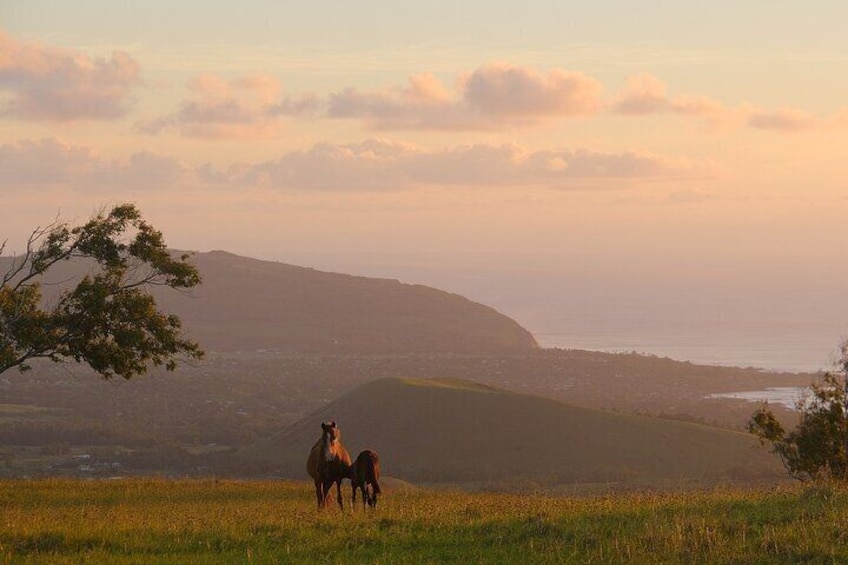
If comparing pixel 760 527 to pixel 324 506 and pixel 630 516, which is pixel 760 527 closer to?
pixel 630 516

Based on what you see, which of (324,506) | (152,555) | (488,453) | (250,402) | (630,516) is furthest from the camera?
(250,402)

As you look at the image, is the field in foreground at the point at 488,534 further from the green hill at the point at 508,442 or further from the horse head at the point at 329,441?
the green hill at the point at 508,442

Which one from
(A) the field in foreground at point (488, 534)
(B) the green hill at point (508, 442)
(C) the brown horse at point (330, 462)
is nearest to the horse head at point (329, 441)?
(C) the brown horse at point (330, 462)

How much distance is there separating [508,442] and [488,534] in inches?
3879

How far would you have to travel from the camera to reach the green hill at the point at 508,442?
342 ft

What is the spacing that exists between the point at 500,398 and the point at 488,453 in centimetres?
1759

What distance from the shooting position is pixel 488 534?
760 inches

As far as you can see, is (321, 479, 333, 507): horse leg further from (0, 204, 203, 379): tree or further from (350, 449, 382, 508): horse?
(0, 204, 203, 379): tree

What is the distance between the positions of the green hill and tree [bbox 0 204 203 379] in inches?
2376

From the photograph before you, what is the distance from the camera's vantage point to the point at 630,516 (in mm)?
20312

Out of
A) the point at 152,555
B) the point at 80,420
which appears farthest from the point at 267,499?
the point at 80,420

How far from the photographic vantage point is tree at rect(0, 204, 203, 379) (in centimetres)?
3456

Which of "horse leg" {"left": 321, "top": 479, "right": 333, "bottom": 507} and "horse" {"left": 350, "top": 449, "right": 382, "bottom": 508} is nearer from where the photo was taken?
"horse" {"left": 350, "top": 449, "right": 382, "bottom": 508}

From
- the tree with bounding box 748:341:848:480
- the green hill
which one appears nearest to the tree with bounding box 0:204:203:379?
the tree with bounding box 748:341:848:480
